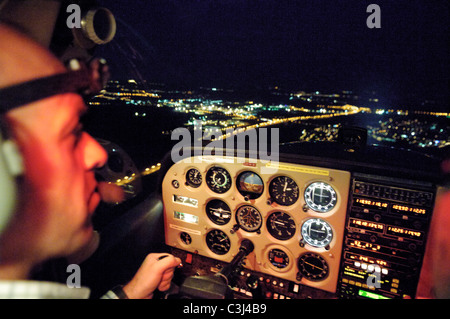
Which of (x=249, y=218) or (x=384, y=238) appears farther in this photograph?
(x=249, y=218)

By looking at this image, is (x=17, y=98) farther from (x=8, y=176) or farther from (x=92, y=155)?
(x=92, y=155)

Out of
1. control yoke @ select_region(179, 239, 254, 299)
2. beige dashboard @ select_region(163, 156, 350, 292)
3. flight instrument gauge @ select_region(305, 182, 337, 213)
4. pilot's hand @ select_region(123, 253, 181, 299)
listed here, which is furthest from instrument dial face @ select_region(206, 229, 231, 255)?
control yoke @ select_region(179, 239, 254, 299)

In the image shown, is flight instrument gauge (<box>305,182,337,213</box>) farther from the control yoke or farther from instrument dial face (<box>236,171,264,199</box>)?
the control yoke

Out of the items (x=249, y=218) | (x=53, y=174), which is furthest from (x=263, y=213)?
(x=53, y=174)

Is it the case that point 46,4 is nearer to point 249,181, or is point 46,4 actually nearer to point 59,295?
point 59,295

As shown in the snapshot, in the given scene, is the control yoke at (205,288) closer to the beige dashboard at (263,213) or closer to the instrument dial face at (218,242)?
the beige dashboard at (263,213)

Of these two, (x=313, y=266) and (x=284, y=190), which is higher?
(x=284, y=190)
